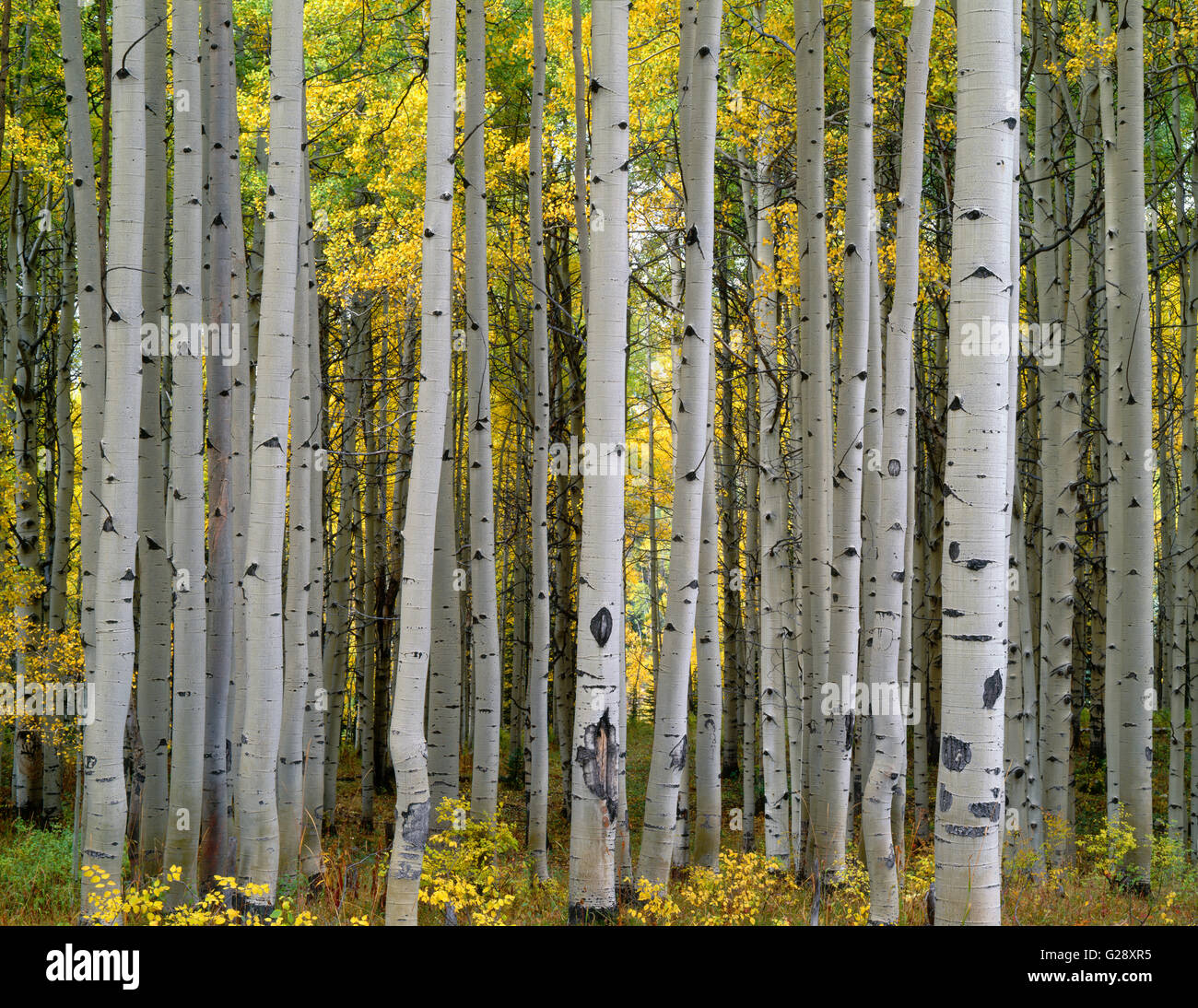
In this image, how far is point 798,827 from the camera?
8.48m

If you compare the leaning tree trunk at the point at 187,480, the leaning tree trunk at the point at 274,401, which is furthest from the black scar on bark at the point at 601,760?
the leaning tree trunk at the point at 187,480

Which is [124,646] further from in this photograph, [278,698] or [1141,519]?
[1141,519]

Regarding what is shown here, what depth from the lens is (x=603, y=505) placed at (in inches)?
175

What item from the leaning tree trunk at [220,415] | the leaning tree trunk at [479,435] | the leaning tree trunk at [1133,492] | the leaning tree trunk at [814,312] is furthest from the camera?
the leaning tree trunk at [1133,492]

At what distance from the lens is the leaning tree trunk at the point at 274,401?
4738mm

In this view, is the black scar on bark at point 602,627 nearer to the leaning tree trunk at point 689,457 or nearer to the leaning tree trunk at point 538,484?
the leaning tree trunk at point 689,457

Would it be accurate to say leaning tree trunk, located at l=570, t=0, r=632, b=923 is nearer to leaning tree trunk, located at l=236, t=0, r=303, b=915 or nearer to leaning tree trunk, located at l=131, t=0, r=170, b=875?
leaning tree trunk, located at l=236, t=0, r=303, b=915

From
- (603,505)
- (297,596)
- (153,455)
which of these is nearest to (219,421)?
(153,455)

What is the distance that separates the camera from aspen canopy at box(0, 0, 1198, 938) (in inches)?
178

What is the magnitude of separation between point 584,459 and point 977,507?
192 cm

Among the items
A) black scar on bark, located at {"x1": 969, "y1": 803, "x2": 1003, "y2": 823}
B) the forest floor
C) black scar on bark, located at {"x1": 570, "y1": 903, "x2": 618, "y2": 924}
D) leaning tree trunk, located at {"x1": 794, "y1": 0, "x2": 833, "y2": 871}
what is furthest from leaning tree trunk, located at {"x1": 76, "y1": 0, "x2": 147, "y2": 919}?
leaning tree trunk, located at {"x1": 794, "y1": 0, "x2": 833, "y2": 871}

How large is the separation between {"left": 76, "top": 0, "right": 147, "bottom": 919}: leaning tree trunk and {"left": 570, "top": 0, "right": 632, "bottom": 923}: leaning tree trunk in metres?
2.30

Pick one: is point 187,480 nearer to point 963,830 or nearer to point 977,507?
point 977,507
